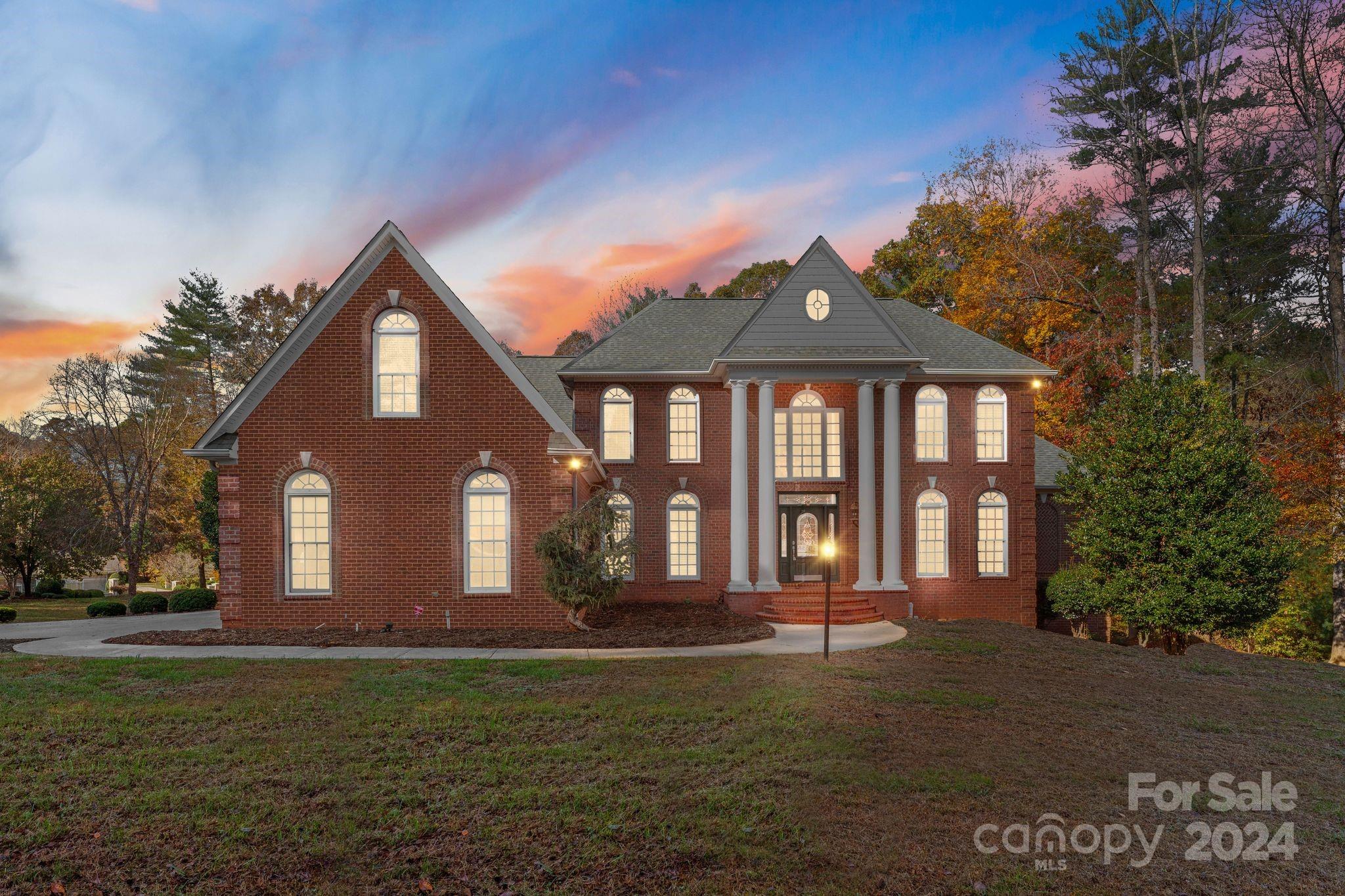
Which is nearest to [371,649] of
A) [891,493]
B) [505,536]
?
[505,536]

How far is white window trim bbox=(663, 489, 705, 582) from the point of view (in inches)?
819

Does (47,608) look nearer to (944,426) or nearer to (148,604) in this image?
(148,604)

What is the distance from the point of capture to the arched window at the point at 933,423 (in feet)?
68.7

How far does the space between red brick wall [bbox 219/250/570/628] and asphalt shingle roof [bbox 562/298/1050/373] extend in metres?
5.67

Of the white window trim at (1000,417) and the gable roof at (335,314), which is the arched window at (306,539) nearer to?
the gable roof at (335,314)

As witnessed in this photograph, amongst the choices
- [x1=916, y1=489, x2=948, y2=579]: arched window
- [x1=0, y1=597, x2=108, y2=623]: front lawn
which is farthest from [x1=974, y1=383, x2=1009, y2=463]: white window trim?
[x1=0, y1=597, x2=108, y2=623]: front lawn

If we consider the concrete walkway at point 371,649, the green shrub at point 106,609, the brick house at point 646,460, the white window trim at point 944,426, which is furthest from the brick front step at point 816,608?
the green shrub at point 106,609

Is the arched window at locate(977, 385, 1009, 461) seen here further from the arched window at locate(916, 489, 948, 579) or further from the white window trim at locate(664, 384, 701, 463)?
the white window trim at locate(664, 384, 701, 463)

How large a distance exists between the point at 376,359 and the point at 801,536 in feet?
41.4

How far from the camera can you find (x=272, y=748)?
7.41 m

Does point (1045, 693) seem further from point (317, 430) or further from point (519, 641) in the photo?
point (317, 430)

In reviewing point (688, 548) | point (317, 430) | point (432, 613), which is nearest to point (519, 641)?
point (432, 613)

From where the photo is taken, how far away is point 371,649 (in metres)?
13.1

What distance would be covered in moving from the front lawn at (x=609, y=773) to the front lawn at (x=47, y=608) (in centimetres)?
1154
